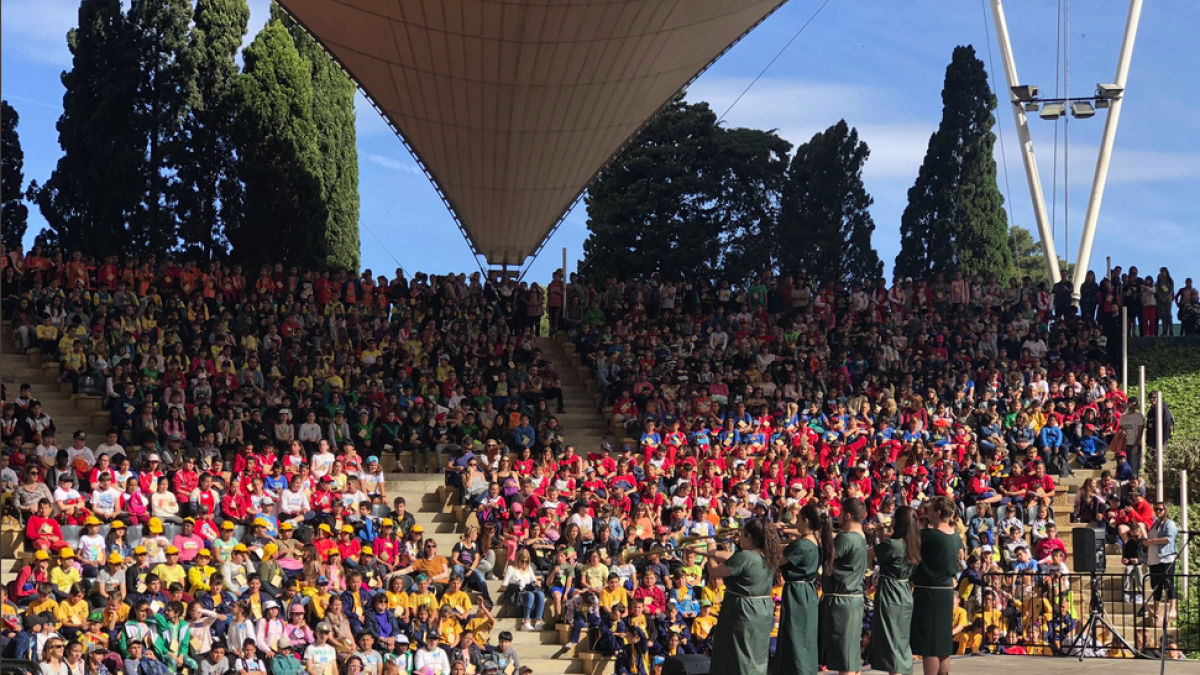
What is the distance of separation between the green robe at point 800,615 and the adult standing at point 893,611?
54 centimetres

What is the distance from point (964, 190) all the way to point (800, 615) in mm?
29301

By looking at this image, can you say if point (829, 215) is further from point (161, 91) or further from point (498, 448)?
point (498, 448)

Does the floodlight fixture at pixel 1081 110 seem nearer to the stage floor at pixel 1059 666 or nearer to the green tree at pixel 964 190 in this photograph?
the green tree at pixel 964 190

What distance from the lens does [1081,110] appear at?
77.0ft

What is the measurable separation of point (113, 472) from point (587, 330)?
9.25 metres

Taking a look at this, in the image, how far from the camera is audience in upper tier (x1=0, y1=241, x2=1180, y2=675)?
12.2 meters

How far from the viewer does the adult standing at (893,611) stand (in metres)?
7.72

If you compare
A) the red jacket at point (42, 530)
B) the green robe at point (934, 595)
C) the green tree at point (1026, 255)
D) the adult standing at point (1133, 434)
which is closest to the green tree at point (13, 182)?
the red jacket at point (42, 530)

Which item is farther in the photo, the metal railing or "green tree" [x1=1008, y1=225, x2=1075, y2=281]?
"green tree" [x1=1008, y1=225, x2=1075, y2=281]

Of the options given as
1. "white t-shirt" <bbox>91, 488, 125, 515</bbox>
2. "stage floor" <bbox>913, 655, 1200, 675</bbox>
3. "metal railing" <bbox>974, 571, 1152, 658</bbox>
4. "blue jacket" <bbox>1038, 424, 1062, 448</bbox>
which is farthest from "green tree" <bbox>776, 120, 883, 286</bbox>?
"stage floor" <bbox>913, 655, 1200, 675</bbox>

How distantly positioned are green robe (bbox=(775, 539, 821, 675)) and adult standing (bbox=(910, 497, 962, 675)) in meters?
0.84

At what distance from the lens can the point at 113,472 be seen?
44.7ft

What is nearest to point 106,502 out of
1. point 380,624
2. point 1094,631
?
point 380,624

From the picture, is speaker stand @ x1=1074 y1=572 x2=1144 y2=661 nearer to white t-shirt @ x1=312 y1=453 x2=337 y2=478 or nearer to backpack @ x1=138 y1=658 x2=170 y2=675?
backpack @ x1=138 y1=658 x2=170 y2=675
